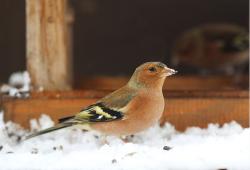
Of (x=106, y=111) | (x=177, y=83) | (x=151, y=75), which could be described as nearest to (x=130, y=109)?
(x=106, y=111)

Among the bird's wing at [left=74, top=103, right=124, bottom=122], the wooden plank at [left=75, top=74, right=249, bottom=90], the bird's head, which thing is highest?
the bird's head

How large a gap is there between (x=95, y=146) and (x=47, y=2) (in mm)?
1045

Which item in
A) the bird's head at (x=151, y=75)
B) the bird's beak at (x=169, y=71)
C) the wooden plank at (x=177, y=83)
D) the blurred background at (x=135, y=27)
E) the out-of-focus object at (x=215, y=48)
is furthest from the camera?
the blurred background at (x=135, y=27)

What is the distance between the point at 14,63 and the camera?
7664 mm

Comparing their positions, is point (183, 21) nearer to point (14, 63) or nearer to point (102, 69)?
point (102, 69)

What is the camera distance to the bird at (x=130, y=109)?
4.25m

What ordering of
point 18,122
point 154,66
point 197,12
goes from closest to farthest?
point 154,66
point 18,122
point 197,12

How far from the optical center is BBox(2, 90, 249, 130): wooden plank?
477 cm

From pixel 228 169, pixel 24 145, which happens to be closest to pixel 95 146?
pixel 24 145

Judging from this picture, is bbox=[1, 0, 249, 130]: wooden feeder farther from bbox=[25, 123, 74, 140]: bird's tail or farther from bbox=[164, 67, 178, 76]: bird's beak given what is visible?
bbox=[164, 67, 178, 76]: bird's beak

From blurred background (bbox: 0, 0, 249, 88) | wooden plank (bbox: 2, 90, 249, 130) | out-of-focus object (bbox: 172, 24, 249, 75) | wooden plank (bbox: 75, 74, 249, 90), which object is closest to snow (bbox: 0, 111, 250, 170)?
wooden plank (bbox: 2, 90, 249, 130)

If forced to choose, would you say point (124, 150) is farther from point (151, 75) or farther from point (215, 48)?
point (215, 48)

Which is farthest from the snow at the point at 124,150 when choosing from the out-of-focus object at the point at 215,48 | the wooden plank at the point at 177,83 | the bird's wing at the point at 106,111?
the out-of-focus object at the point at 215,48

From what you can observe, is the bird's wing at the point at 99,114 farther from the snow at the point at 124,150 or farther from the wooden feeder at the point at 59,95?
the wooden feeder at the point at 59,95
